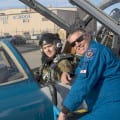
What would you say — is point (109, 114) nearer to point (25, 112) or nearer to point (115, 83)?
point (115, 83)

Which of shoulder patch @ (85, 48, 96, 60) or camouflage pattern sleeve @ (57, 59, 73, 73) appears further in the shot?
camouflage pattern sleeve @ (57, 59, 73, 73)

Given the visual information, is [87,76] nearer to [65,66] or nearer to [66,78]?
[66,78]

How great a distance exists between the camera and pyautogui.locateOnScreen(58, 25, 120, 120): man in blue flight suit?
3.21 metres

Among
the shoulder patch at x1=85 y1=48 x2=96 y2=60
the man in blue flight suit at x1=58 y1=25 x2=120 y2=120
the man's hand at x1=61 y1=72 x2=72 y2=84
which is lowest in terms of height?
the man's hand at x1=61 y1=72 x2=72 y2=84

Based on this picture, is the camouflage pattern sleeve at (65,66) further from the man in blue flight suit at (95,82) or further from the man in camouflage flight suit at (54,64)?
the man in blue flight suit at (95,82)

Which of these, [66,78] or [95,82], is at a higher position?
[95,82]

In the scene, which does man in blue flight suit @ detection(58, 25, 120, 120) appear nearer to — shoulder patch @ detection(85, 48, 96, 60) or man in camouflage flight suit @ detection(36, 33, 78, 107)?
shoulder patch @ detection(85, 48, 96, 60)

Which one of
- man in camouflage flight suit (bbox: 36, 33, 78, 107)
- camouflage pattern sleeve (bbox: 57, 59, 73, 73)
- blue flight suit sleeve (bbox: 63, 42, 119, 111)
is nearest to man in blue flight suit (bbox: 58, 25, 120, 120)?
blue flight suit sleeve (bbox: 63, 42, 119, 111)

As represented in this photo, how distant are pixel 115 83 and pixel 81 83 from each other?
305 millimetres

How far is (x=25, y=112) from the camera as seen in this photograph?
3.73 metres

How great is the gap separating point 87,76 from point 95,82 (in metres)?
0.09

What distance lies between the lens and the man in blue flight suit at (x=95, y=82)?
10.5 ft

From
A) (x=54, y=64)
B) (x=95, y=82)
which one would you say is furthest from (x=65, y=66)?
(x=95, y=82)

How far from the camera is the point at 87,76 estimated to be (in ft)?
10.5
